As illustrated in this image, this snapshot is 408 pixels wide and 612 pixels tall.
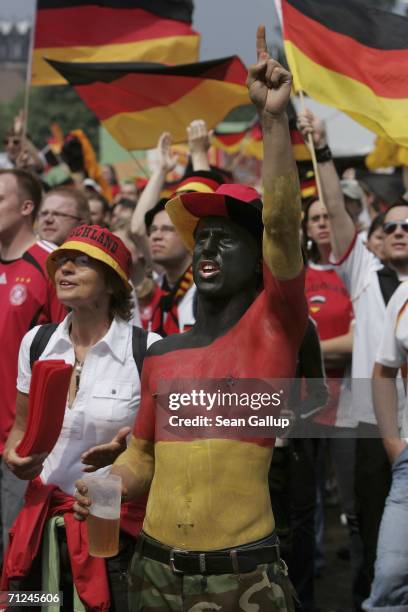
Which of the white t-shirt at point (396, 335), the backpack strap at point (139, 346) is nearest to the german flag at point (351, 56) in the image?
the white t-shirt at point (396, 335)

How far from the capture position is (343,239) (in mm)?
4945

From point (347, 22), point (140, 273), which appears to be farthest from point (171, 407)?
point (140, 273)

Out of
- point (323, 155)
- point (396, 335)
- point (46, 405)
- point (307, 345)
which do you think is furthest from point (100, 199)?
point (46, 405)

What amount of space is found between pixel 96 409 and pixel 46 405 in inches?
14.2

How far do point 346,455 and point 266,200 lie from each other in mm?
3092

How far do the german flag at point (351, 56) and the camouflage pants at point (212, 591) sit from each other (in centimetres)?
282

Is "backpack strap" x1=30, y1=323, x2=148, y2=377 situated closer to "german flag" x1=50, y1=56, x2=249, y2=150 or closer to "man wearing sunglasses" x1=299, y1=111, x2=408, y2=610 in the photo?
"man wearing sunglasses" x1=299, y1=111, x2=408, y2=610

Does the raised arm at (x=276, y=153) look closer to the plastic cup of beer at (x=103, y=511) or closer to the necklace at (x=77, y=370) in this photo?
the plastic cup of beer at (x=103, y=511)

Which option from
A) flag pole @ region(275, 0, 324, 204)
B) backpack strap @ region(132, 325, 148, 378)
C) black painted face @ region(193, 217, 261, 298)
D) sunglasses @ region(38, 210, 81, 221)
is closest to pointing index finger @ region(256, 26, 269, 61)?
black painted face @ region(193, 217, 261, 298)

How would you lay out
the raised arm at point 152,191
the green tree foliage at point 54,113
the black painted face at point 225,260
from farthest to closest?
the green tree foliage at point 54,113, the raised arm at point 152,191, the black painted face at point 225,260

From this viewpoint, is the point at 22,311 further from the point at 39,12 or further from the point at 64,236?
the point at 39,12

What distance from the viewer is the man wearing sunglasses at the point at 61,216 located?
5.53 m

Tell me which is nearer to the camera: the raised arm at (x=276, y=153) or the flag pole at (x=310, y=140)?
the raised arm at (x=276, y=153)

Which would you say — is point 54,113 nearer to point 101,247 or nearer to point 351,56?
point 351,56
